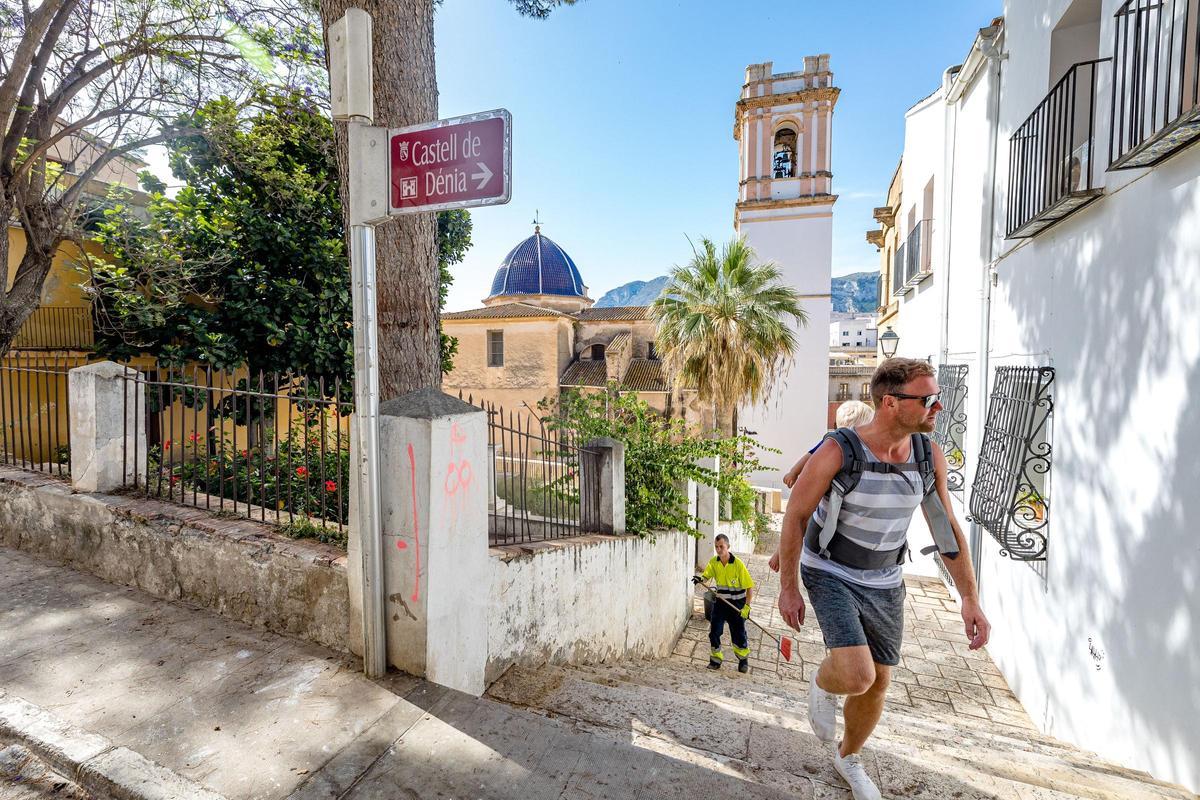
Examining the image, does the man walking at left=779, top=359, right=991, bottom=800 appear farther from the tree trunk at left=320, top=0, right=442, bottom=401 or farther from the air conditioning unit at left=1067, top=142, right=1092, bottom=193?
the air conditioning unit at left=1067, top=142, right=1092, bottom=193

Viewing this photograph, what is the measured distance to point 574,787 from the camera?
228 centimetres

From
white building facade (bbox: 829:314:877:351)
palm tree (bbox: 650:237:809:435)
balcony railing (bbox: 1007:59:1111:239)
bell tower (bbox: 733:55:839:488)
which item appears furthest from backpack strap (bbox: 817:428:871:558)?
white building facade (bbox: 829:314:877:351)

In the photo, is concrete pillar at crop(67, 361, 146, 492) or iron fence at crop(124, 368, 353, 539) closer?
iron fence at crop(124, 368, 353, 539)

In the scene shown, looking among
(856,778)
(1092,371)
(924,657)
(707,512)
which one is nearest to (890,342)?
(707,512)

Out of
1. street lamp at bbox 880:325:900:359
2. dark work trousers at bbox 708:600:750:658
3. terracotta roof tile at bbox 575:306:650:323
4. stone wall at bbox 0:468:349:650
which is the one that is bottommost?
dark work trousers at bbox 708:600:750:658

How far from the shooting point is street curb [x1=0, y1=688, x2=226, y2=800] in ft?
7.22

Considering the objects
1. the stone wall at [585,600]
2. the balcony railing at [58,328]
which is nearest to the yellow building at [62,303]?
the balcony railing at [58,328]

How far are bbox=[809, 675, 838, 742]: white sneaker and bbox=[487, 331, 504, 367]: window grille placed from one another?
2464 centimetres

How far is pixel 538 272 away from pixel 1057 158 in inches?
1178

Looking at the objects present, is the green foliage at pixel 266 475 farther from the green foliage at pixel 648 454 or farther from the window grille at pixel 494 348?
the window grille at pixel 494 348

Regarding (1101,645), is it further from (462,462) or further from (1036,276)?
(462,462)

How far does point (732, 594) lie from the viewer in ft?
21.8

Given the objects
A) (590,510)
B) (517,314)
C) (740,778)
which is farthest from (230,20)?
(517,314)

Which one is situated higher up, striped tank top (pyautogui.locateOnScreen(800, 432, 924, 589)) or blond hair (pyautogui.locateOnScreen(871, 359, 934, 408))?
blond hair (pyautogui.locateOnScreen(871, 359, 934, 408))
